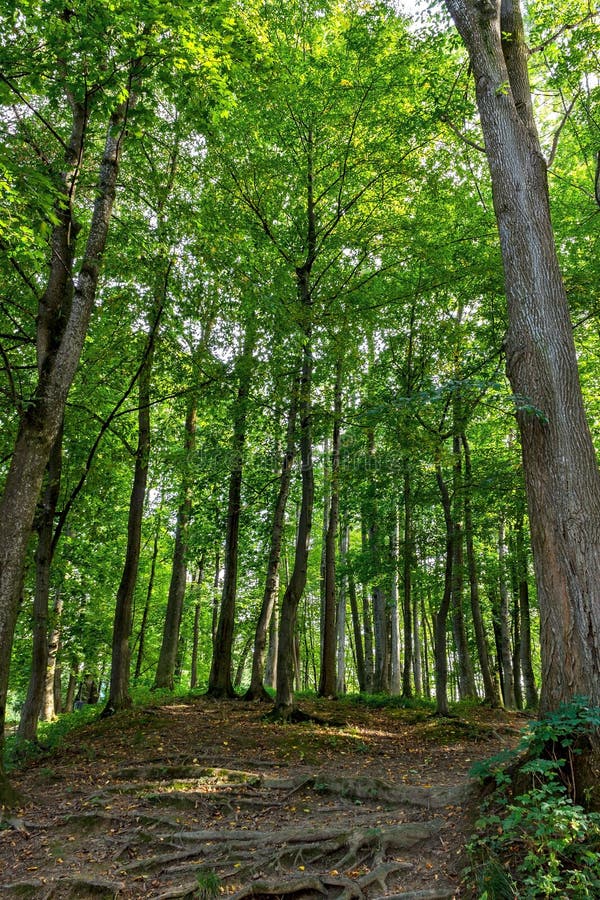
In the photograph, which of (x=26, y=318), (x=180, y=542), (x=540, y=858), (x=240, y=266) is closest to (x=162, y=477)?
(x=180, y=542)

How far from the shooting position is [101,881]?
4203 millimetres

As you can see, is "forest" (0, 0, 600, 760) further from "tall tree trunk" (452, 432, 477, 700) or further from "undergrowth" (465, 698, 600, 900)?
"undergrowth" (465, 698, 600, 900)

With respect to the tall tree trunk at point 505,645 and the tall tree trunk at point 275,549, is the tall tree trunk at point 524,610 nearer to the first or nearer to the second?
the tall tree trunk at point 505,645

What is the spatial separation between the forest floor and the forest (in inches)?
58.5

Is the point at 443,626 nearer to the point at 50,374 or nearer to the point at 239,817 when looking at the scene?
the point at 239,817

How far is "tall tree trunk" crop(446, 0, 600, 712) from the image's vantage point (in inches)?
171

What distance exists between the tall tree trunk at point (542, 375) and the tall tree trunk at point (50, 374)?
13.7ft

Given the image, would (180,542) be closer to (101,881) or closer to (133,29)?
(101,881)

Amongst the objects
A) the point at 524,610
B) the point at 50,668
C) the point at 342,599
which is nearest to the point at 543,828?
the point at 50,668

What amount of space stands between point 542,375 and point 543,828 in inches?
144

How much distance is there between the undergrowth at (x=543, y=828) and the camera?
321 cm

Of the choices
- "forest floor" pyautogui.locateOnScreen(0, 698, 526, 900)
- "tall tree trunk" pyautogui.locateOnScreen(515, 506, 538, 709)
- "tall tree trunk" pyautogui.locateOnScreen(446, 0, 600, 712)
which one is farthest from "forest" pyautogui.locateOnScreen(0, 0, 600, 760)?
"forest floor" pyautogui.locateOnScreen(0, 698, 526, 900)

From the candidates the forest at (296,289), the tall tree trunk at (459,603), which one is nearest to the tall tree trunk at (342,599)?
the forest at (296,289)

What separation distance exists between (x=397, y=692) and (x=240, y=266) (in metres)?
12.7
